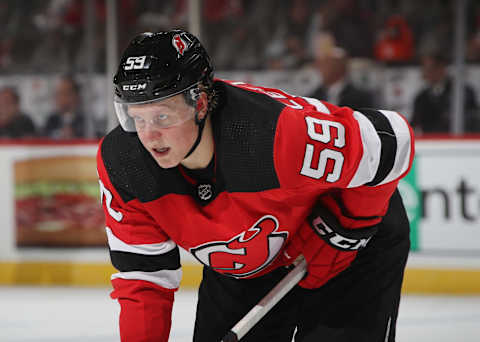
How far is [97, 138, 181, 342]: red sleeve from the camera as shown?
5.21ft

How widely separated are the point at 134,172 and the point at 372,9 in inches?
145

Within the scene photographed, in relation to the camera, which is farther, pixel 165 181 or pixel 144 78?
pixel 165 181

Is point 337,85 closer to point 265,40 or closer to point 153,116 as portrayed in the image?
point 265,40

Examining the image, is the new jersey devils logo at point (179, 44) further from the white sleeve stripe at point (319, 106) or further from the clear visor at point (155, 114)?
the white sleeve stripe at point (319, 106)

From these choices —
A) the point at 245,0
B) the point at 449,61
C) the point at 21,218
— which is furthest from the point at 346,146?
the point at 245,0

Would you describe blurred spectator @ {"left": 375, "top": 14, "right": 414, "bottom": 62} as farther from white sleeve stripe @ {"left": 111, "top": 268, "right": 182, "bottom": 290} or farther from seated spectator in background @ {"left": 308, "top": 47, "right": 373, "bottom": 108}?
white sleeve stripe @ {"left": 111, "top": 268, "right": 182, "bottom": 290}

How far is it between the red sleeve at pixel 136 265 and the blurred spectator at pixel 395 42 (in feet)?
11.5

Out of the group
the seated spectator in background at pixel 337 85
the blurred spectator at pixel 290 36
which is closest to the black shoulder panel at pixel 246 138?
the seated spectator in background at pixel 337 85

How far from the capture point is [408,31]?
190 inches

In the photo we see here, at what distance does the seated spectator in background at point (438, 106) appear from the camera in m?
4.54

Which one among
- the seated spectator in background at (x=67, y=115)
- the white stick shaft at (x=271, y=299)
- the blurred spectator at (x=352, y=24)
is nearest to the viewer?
the white stick shaft at (x=271, y=299)

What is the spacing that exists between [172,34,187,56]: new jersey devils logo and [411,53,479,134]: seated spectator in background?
10.8 ft

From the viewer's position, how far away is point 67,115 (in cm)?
496

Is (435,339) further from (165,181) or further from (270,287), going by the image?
(165,181)
